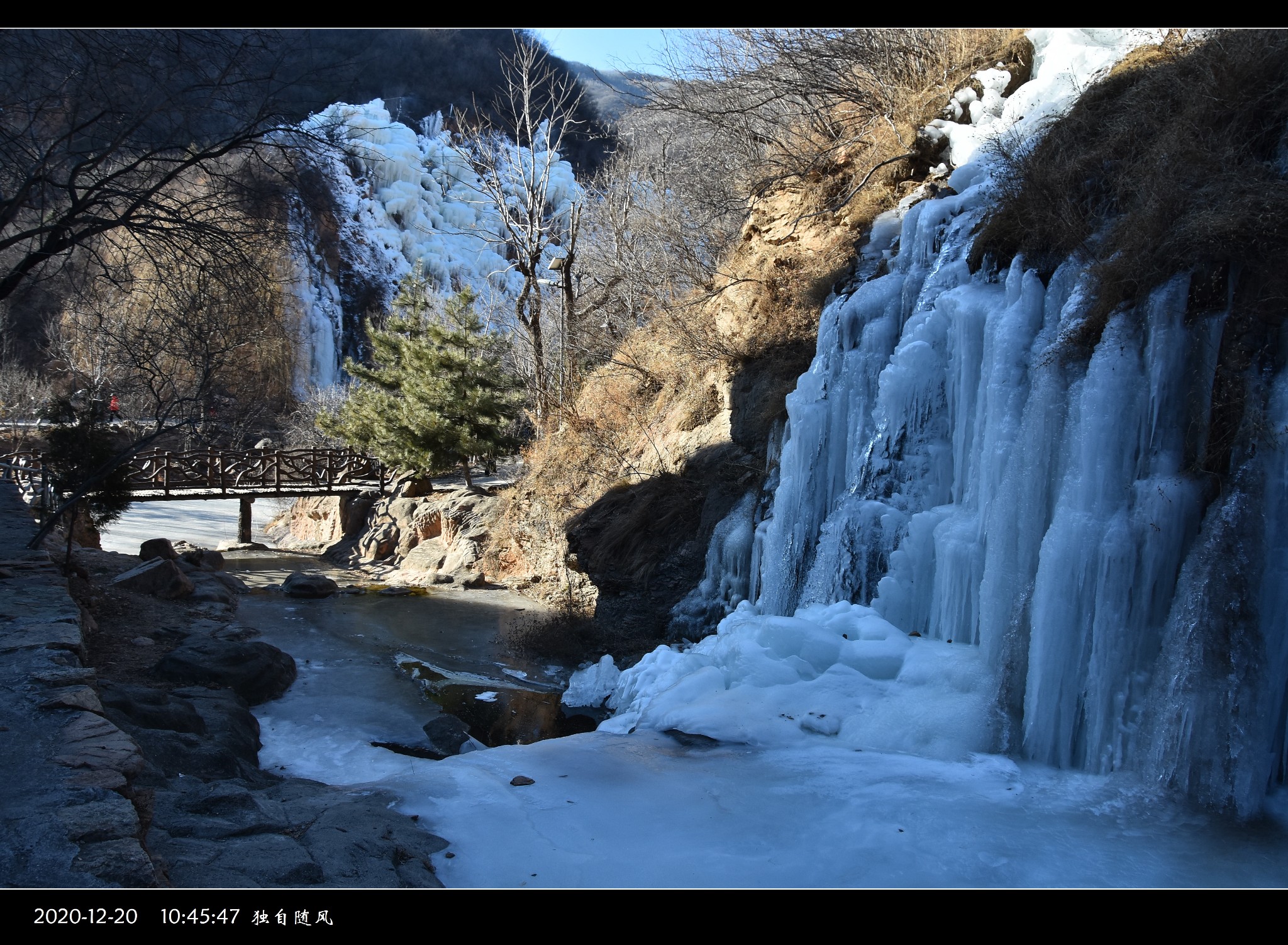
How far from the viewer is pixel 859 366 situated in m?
9.47

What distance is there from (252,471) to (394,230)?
27.0m

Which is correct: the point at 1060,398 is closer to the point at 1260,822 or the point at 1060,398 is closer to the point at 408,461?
the point at 1260,822

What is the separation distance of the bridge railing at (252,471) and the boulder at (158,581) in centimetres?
782

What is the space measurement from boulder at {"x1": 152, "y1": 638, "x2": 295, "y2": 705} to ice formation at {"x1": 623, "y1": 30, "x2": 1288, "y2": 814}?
11.6 feet

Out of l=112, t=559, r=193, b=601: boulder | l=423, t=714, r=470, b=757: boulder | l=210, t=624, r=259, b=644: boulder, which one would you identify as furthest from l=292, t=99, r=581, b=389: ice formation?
l=423, t=714, r=470, b=757: boulder

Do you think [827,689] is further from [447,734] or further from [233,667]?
[233,667]

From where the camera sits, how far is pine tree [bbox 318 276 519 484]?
2012 cm

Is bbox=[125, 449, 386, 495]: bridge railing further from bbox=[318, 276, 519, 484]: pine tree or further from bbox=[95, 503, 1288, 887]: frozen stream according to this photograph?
bbox=[95, 503, 1288, 887]: frozen stream

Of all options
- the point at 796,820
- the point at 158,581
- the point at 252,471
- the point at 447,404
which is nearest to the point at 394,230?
the point at 252,471

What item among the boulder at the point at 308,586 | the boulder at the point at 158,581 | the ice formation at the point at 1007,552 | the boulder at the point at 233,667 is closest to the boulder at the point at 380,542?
the boulder at the point at 308,586

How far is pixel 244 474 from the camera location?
21875 mm

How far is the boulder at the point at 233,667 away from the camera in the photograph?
874 centimetres

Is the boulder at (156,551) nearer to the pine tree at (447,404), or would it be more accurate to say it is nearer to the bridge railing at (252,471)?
the bridge railing at (252,471)

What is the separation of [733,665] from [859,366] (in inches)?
139
